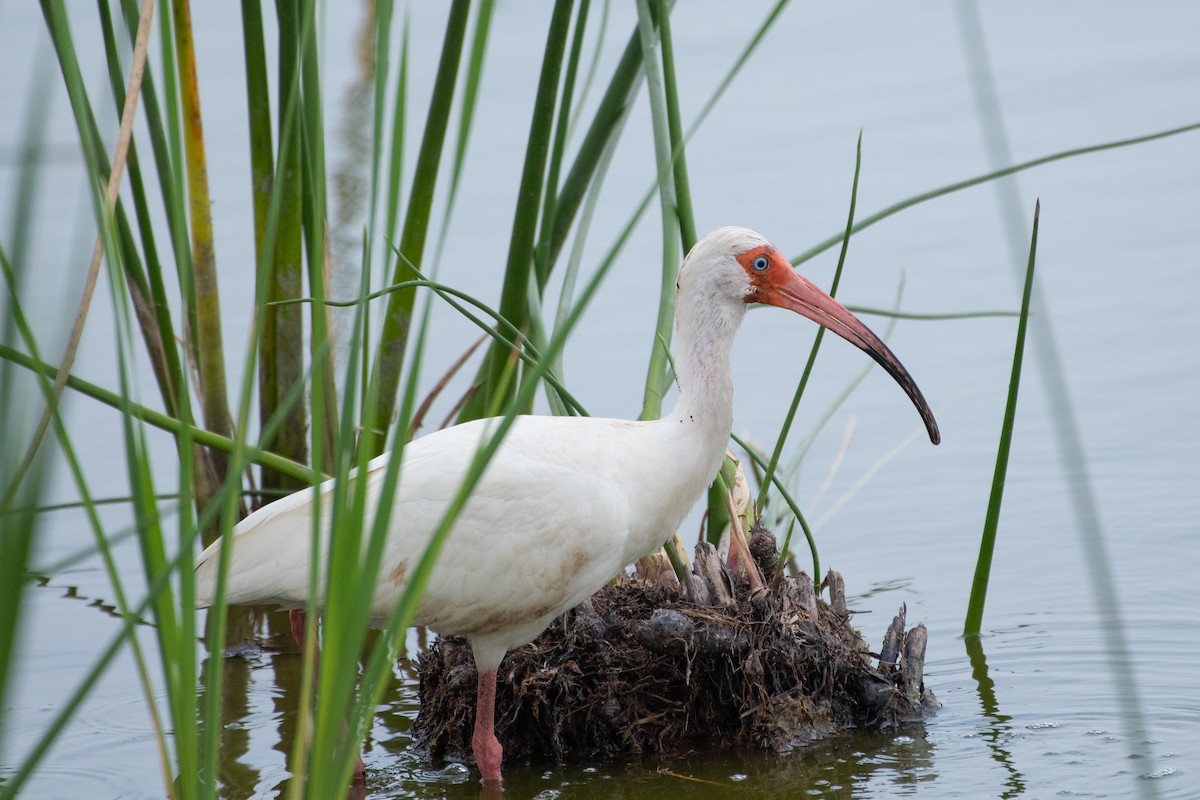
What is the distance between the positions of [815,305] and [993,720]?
1.28m

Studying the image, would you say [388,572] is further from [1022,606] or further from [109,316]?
[109,316]

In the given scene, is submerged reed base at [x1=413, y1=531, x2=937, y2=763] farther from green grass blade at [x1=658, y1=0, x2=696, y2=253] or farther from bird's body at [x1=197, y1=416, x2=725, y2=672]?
green grass blade at [x1=658, y1=0, x2=696, y2=253]

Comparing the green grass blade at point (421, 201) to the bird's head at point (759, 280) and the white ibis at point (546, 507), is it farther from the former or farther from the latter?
the bird's head at point (759, 280)

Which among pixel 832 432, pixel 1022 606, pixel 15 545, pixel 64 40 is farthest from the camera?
pixel 832 432

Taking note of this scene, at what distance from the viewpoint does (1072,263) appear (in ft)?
25.6

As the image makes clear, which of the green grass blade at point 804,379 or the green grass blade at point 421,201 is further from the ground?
the green grass blade at point 421,201

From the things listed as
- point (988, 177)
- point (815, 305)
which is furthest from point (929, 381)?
point (988, 177)

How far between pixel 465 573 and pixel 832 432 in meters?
3.02

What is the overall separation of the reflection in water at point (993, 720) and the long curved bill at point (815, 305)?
2.57 feet

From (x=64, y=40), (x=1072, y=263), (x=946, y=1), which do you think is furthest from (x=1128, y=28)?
(x=64, y=40)

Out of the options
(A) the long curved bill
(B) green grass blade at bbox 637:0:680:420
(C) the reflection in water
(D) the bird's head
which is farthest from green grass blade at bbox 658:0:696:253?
(C) the reflection in water

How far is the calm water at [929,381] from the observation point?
4094mm

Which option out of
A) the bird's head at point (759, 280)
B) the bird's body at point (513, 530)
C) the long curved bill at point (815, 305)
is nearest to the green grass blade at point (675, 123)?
the bird's head at point (759, 280)

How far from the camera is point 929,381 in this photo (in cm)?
693
